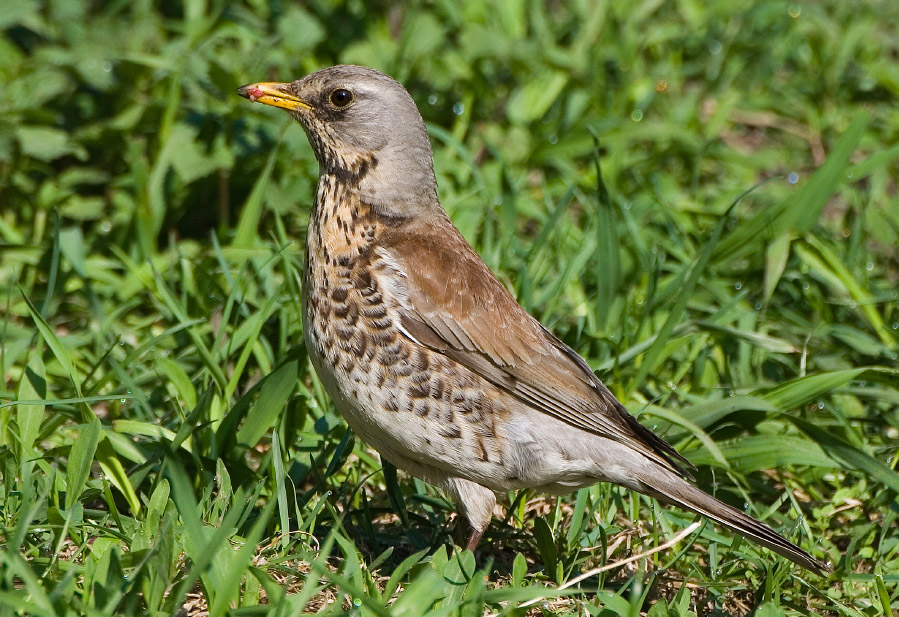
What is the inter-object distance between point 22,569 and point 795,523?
8.95 feet

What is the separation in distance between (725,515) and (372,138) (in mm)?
1914

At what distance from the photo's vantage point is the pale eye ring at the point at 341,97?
168 inches

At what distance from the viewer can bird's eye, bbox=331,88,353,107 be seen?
427cm

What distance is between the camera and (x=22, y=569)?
2.90m

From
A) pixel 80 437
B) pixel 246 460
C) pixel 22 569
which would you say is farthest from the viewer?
pixel 246 460

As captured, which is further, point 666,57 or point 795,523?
point 666,57

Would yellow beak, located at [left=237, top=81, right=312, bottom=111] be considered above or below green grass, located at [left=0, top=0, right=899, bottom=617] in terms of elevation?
above

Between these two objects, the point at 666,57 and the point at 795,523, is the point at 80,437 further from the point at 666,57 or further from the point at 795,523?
the point at 666,57

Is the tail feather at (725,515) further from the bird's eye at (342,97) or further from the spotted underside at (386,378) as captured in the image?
the bird's eye at (342,97)

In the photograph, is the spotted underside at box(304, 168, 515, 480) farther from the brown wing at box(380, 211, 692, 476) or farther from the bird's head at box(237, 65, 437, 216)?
the bird's head at box(237, 65, 437, 216)

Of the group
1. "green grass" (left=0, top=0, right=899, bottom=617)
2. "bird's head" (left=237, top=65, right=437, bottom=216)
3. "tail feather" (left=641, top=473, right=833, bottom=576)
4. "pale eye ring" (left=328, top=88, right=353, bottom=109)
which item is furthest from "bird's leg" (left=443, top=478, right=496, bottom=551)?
"pale eye ring" (left=328, top=88, right=353, bottom=109)

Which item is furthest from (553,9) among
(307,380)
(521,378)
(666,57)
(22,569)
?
(22,569)

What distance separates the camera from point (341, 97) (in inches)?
169

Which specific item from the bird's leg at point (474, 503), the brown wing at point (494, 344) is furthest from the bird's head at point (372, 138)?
the bird's leg at point (474, 503)
